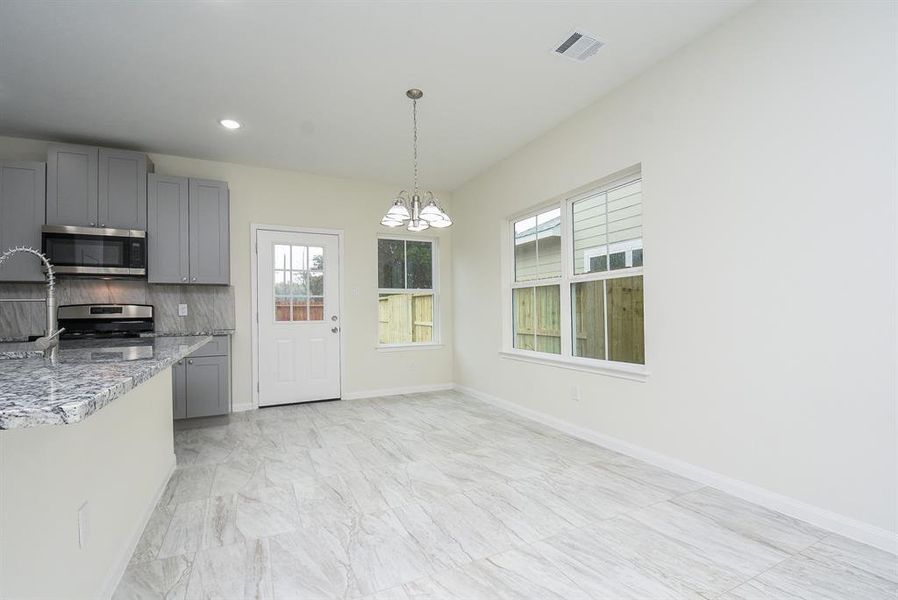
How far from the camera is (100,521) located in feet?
5.26

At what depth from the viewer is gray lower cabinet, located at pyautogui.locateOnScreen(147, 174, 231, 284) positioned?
165 inches

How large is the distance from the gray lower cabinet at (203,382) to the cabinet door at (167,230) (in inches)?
31.1

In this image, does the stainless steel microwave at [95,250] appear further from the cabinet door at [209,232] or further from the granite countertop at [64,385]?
the granite countertop at [64,385]

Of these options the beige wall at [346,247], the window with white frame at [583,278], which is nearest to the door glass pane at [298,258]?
the beige wall at [346,247]

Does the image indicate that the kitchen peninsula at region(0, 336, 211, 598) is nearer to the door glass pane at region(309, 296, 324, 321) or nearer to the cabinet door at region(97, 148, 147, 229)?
the cabinet door at region(97, 148, 147, 229)

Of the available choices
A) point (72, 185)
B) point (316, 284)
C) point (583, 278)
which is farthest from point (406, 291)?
point (72, 185)

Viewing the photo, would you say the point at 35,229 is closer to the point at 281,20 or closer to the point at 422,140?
the point at 281,20

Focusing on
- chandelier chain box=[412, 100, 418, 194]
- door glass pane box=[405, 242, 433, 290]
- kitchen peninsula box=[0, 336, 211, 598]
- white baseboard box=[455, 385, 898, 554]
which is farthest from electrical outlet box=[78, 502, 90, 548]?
door glass pane box=[405, 242, 433, 290]

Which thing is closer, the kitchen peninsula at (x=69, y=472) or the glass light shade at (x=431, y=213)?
the kitchen peninsula at (x=69, y=472)

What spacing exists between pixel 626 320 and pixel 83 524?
329 centimetres

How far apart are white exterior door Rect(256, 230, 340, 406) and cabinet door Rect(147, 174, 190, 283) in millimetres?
772

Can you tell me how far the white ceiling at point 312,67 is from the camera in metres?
2.44

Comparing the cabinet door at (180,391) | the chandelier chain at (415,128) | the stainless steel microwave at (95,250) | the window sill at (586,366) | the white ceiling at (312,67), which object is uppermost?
the white ceiling at (312,67)

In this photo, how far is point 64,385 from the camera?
3.31 feet
